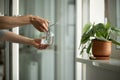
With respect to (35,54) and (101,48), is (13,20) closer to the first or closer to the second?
(101,48)

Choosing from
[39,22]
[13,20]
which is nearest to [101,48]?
[39,22]

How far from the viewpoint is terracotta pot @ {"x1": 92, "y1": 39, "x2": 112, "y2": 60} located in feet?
5.22

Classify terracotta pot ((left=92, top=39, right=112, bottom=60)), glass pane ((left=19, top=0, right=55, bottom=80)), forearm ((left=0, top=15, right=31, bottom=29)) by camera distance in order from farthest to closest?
glass pane ((left=19, top=0, right=55, bottom=80))
terracotta pot ((left=92, top=39, right=112, bottom=60))
forearm ((left=0, top=15, right=31, bottom=29))

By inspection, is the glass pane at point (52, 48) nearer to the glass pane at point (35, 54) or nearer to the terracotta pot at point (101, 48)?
the glass pane at point (35, 54)

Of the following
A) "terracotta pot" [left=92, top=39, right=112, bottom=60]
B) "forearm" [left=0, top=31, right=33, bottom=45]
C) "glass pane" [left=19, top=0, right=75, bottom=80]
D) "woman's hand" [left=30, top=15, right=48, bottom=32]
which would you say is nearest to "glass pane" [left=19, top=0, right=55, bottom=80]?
"glass pane" [left=19, top=0, right=75, bottom=80]

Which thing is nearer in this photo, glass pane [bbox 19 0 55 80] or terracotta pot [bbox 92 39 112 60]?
terracotta pot [bbox 92 39 112 60]

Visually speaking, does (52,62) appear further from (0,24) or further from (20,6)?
(0,24)

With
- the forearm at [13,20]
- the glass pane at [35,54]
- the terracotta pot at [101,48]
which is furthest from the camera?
the glass pane at [35,54]

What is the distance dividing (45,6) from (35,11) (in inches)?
4.4

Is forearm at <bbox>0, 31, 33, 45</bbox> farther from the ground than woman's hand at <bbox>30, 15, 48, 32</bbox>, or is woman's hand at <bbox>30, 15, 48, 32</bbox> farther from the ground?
woman's hand at <bbox>30, 15, 48, 32</bbox>

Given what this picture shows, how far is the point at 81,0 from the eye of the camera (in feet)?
7.38

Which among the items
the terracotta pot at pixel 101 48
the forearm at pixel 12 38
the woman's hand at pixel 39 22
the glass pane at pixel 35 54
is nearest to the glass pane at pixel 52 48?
the glass pane at pixel 35 54

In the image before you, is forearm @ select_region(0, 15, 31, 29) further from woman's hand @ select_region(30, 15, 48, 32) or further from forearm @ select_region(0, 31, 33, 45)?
forearm @ select_region(0, 31, 33, 45)

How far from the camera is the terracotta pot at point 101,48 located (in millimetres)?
1590
